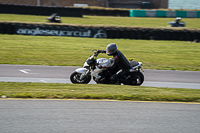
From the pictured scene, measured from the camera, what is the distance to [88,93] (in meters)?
8.24

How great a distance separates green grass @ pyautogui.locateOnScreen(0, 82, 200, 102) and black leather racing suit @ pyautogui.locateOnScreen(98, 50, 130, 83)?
893 mm

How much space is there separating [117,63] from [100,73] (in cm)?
66

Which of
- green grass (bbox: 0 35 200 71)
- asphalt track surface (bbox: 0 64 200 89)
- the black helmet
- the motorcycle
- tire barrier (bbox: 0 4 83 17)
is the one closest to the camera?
the black helmet

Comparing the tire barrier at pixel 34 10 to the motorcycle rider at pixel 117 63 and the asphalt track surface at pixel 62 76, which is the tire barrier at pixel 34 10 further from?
the motorcycle rider at pixel 117 63

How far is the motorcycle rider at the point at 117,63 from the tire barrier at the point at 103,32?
13992mm

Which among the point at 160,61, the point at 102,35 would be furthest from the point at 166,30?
the point at 160,61

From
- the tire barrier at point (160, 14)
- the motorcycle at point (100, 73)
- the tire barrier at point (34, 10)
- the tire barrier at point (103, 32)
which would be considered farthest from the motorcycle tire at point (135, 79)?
the tire barrier at point (160, 14)

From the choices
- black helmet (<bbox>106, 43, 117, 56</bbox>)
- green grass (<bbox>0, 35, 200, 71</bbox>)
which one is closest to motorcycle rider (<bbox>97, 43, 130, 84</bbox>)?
black helmet (<bbox>106, 43, 117, 56</bbox>)

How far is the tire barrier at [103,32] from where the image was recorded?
23.9 metres

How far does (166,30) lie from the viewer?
79.8 ft

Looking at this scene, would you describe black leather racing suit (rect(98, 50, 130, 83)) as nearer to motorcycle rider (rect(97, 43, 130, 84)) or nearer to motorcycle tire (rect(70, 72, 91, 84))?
motorcycle rider (rect(97, 43, 130, 84))

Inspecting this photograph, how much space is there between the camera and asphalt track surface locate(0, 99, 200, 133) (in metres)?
5.56

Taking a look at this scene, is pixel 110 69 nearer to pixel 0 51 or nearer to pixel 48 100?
pixel 48 100

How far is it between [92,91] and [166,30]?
1696 centimetres
